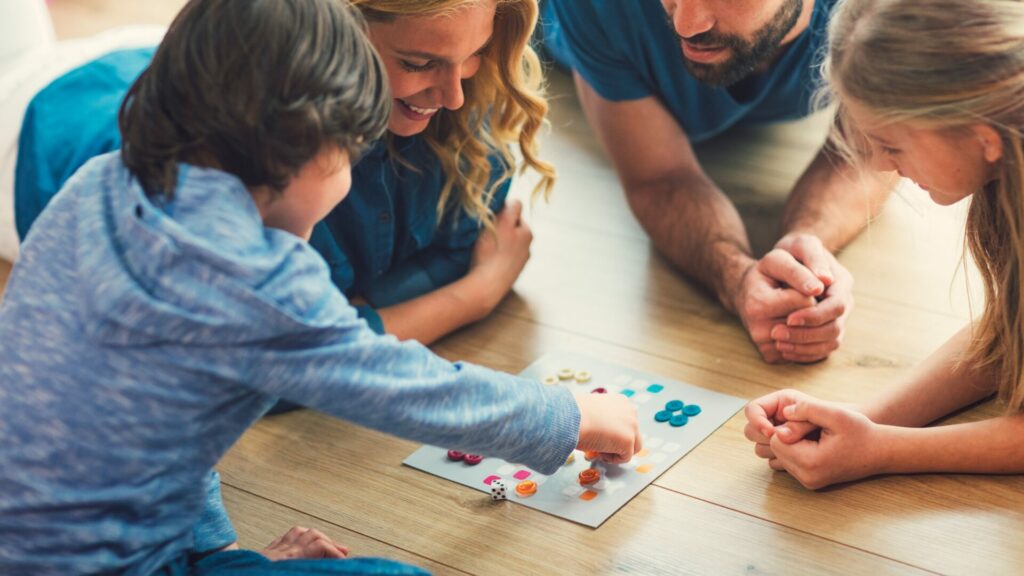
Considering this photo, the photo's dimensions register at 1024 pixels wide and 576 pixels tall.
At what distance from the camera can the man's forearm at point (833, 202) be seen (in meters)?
1.67

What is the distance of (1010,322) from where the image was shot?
3.92ft

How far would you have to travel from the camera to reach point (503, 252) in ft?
5.43

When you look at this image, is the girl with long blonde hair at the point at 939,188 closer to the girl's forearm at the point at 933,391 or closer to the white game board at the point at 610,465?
the girl's forearm at the point at 933,391

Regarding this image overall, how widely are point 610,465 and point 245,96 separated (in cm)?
59

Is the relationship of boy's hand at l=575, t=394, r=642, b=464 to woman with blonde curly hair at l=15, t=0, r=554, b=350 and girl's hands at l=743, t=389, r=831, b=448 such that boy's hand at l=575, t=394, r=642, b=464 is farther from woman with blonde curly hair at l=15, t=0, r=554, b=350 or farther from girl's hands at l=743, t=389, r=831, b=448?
woman with blonde curly hair at l=15, t=0, r=554, b=350

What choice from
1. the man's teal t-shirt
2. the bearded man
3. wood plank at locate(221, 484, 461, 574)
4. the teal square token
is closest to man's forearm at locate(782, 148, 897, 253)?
the bearded man

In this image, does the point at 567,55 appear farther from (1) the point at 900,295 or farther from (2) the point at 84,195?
(2) the point at 84,195

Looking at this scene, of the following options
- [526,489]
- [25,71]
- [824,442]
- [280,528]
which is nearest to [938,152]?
[824,442]

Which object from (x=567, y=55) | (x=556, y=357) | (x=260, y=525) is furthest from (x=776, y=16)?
(x=260, y=525)

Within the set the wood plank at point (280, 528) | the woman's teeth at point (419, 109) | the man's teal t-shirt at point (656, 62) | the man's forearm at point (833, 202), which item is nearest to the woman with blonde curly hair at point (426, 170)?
the woman's teeth at point (419, 109)

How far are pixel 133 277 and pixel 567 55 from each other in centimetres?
113

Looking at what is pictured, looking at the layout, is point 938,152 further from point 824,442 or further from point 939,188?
point 824,442

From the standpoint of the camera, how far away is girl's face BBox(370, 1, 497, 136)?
1273mm

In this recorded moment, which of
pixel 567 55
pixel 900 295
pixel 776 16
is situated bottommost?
pixel 900 295
